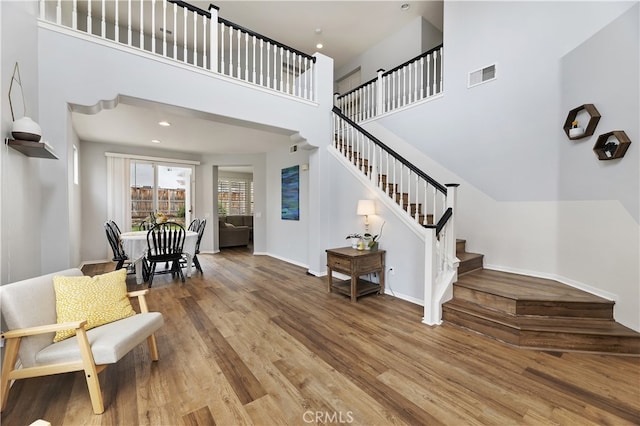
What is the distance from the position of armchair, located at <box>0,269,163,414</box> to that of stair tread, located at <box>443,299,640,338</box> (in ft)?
10.5

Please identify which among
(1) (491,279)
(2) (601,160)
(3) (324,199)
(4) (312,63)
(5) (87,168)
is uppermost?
(4) (312,63)

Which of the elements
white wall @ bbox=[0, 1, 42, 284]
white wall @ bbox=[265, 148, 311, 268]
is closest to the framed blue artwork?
white wall @ bbox=[265, 148, 311, 268]

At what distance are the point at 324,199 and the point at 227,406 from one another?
137 inches

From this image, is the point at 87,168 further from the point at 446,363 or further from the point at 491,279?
the point at 491,279

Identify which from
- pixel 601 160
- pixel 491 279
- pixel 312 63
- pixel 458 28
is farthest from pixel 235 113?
pixel 601 160

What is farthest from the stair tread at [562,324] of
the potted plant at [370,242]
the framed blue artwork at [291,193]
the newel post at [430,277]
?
the framed blue artwork at [291,193]

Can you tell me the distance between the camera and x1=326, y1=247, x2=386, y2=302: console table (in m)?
3.48

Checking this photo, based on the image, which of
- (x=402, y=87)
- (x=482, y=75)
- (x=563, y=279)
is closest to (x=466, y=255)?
(x=563, y=279)

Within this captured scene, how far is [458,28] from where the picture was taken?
4.16m

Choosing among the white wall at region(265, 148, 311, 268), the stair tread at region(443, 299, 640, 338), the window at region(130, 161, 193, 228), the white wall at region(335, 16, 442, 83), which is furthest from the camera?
the window at region(130, 161, 193, 228)

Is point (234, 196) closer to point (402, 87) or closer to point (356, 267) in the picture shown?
point (402, 87)

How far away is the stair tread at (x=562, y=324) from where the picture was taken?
2.35 m

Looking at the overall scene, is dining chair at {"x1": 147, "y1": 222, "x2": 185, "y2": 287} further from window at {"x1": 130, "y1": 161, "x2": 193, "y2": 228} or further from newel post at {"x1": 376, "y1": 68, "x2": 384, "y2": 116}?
newel post at {"x1": 376, "y1": 68, "x2": 384, "y2": 116}

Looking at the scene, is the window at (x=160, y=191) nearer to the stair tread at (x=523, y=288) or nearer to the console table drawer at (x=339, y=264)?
the console table drawer at (x=339, y=264)
